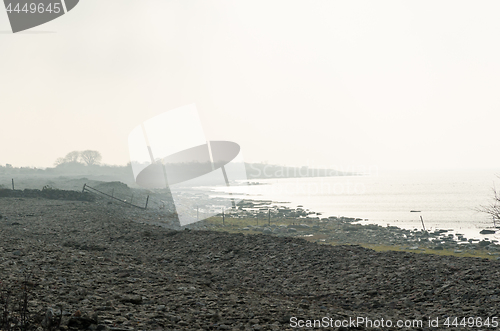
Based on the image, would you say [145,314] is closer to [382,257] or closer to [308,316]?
[308,316]

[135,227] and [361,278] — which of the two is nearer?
[361,278]

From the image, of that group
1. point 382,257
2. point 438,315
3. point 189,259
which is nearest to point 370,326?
point 438,315

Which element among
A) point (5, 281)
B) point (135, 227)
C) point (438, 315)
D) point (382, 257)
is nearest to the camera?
point (5, 281)

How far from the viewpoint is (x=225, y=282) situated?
1141 centimetres

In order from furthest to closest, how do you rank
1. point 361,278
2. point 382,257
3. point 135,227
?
point 135,227
point 382,257
point 361,278

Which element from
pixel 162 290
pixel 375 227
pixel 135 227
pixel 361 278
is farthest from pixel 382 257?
pixel 375 227

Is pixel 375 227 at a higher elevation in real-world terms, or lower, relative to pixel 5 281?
lower

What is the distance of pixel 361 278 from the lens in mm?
11680

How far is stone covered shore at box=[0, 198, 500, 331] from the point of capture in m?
6.56

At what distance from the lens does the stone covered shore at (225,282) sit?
21.5ft

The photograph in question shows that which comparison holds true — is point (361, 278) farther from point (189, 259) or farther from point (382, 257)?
point (189, 259)

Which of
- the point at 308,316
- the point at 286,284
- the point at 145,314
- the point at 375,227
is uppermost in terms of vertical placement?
the point at 145,314

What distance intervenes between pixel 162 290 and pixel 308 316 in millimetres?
3576

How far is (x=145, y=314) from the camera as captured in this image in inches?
253
